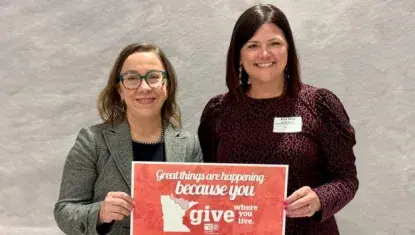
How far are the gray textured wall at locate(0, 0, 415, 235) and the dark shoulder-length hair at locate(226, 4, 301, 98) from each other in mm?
868

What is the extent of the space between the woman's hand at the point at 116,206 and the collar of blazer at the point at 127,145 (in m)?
0.11

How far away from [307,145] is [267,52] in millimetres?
301

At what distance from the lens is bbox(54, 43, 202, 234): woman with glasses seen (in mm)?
1259

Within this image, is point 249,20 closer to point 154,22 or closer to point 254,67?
point 254,67

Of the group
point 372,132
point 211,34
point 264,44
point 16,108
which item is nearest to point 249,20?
point 264,44

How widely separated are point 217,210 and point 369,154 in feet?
4.53

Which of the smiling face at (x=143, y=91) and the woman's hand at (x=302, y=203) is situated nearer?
the woman's hand at (x=302, y=203)

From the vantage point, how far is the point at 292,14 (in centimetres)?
236

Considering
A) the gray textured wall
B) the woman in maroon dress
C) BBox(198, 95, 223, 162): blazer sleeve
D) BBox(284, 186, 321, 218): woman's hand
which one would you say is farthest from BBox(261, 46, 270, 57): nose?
the gray textured wall

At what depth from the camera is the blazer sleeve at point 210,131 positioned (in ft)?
5.08

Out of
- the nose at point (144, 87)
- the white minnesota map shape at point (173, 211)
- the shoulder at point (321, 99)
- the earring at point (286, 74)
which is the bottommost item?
the white minnesota map shape at point (173, 211)

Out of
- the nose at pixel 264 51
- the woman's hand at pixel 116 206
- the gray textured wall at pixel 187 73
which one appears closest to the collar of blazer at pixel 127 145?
the woman's hand at pixel 116 206

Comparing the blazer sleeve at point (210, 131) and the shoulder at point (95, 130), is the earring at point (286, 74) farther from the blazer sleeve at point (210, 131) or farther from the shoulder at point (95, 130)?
the shoulder at point (95, 130)

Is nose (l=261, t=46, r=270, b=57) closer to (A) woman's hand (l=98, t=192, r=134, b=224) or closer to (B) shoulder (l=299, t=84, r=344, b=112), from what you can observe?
(B) shoulder (l=299, t=84, r=344, b=112)
